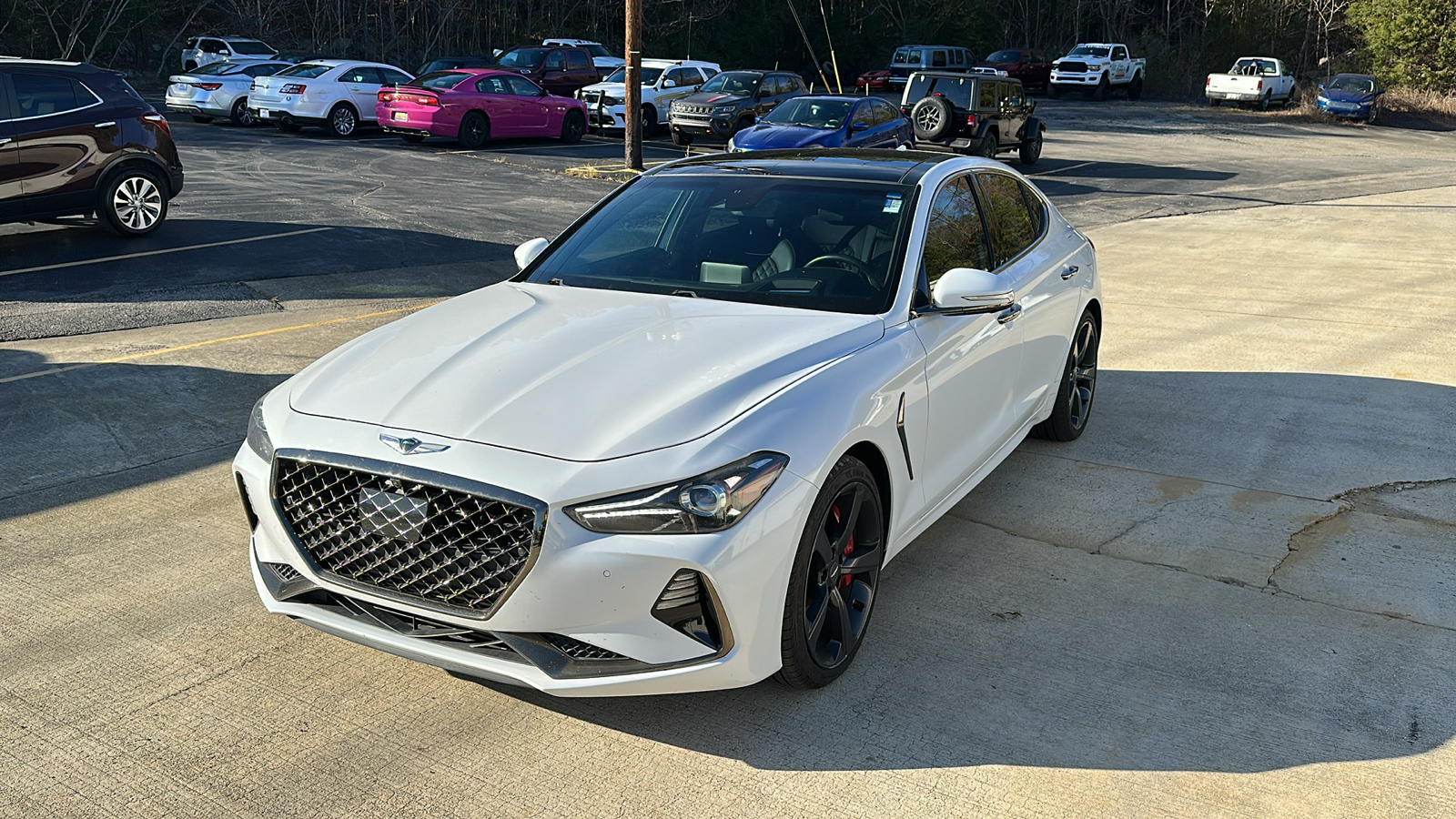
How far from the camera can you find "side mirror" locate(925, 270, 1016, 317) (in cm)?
460

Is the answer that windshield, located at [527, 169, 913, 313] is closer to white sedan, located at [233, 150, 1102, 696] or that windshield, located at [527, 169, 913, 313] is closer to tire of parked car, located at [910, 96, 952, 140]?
white sedan, located at [233, 150, 1102, 696]

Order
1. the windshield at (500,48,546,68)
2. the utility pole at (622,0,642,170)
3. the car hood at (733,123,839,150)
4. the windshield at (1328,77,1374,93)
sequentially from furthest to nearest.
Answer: the windshield at (1328,77,1374,93), the windshield at (500,48,546,68), the car hood at (733,123,839,150), the utility pole at (622,0,642,170)

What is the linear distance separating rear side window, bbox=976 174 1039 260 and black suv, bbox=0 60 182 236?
31.1 ft

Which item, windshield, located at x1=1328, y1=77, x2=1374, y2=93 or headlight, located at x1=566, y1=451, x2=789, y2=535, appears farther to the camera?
windshield, located at x1=1328, y1=77, x2=1374, y2=93

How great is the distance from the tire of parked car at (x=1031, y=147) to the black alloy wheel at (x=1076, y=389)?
1863 cm

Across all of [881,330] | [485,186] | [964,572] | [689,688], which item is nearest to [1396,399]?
[964,572]

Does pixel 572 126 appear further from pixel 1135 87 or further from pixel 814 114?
pixel 1135 87

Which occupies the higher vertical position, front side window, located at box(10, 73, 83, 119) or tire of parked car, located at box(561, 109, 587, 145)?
front side window, located at box(10, 73, 83, 119)

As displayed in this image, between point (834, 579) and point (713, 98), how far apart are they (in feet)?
73.5

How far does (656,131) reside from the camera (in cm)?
2939

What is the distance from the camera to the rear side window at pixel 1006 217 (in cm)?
577

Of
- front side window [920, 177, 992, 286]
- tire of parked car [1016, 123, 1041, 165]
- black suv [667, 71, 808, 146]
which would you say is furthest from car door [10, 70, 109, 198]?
tire of parked car [1016, 123, 1041, 165]

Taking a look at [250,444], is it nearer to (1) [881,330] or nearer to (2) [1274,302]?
(1) [881,330]

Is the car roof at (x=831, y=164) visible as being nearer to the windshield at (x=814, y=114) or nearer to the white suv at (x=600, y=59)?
the windshield at (x=814, y=114)
